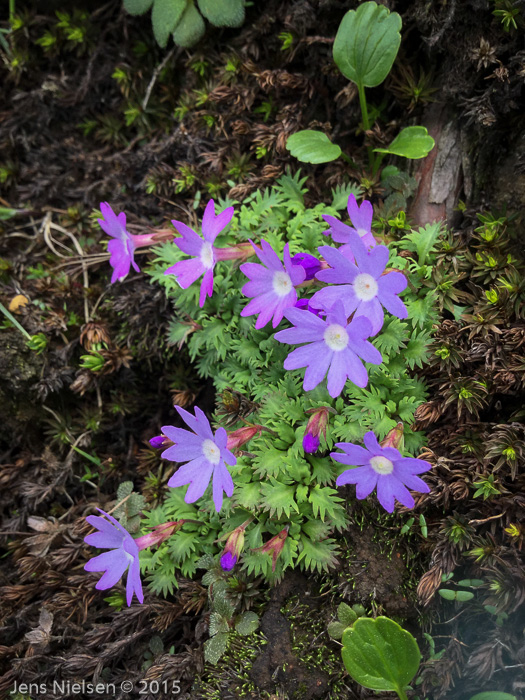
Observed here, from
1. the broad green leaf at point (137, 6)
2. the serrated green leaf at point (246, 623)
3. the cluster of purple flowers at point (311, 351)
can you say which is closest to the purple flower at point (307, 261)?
the cluster of purple flowers at point (311, 351)

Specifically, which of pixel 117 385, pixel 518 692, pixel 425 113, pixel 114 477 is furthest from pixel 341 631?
pixel 425 113

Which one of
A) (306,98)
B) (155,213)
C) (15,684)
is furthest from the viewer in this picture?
(155,213)

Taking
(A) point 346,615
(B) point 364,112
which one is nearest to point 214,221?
(B) point 364,112

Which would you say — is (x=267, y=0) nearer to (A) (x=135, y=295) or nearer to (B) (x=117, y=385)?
(A) (x=135, y=295)

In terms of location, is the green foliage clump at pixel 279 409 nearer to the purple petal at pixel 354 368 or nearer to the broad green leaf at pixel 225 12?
the purple petal at pixel 354 368

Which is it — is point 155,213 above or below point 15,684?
above

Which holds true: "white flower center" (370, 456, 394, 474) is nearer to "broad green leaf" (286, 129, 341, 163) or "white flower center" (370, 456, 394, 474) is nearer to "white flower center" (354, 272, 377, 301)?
"white flower center" (354, 272, 377, 301)

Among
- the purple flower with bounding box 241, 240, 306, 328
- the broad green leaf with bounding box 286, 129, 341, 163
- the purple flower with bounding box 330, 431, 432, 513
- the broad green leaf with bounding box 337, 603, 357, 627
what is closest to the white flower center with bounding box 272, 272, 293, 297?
the purple flower with bounding box 241, 240, 306, 328
